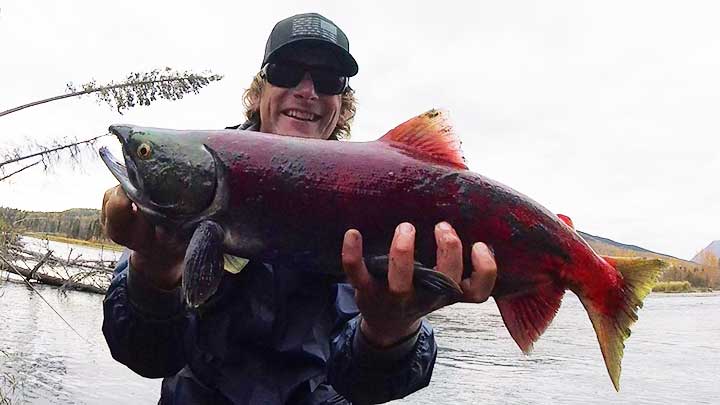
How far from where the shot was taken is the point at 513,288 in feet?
9.84

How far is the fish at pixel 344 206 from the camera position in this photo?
274cm

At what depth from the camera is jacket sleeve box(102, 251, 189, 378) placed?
341cm

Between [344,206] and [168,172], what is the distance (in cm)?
71

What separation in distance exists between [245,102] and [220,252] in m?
2.50

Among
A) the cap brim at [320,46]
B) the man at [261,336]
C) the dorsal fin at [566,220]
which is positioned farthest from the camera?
the cap brim at [320,46]

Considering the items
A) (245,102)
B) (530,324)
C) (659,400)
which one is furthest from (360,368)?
(659,400)

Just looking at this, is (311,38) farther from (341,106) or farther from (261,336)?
(261,336)

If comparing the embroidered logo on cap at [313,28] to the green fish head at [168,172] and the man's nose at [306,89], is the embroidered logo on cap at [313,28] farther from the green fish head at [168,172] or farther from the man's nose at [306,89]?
the green fish head at [168,172]

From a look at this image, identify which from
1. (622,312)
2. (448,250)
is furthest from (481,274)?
(622,312)

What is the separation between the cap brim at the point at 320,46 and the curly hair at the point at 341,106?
30cm

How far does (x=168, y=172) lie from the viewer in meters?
2.80

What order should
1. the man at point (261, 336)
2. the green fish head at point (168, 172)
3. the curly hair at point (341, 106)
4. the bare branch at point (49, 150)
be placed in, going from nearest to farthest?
the green fish head at point (168, 172)
the man at point (261, 336)
the curly hair at point (341, 106)
the bare branch at point (49, 150)

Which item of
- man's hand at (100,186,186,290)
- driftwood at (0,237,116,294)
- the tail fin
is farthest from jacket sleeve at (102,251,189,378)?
driftwood at (0,237,116,294)

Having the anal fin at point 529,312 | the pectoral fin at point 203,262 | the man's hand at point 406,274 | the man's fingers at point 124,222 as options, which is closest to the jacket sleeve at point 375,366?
the man's hand at point 406,274
